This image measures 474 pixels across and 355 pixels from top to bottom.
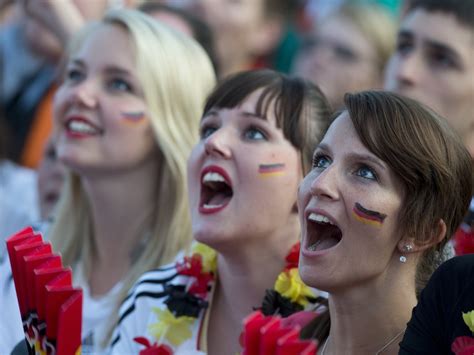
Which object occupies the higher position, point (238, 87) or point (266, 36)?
point (238, 87)

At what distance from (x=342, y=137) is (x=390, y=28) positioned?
10.7ft

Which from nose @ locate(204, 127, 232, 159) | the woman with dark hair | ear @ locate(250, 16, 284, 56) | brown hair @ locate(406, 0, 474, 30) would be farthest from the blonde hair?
ear @ locate(250, 16, 284, 56)

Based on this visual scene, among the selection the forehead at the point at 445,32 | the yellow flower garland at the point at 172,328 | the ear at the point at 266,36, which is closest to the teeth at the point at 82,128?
the yellow flower garland at the point at 172,328

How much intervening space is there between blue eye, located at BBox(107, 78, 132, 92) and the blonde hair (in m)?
0.07

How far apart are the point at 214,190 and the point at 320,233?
2.46 ft

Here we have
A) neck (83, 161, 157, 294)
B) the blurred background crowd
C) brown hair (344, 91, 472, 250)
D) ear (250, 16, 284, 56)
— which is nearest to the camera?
brown hair (344, 91, 472, 250)

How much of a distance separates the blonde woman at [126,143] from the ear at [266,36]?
2.14 m

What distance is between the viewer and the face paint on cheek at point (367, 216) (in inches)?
95.3

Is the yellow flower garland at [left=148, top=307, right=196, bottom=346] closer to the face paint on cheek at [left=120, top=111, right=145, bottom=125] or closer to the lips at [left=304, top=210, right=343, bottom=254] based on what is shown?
the lips at [left=304, top=210, right=343, bottom=254]

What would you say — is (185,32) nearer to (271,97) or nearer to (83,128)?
(83,128)

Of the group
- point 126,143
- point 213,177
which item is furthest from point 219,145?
point 126,143

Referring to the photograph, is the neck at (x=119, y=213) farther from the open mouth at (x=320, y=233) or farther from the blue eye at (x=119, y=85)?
the open mouth at (x=320, y=233)

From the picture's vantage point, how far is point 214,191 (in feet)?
10.5

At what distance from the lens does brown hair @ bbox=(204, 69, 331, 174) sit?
3.19m
